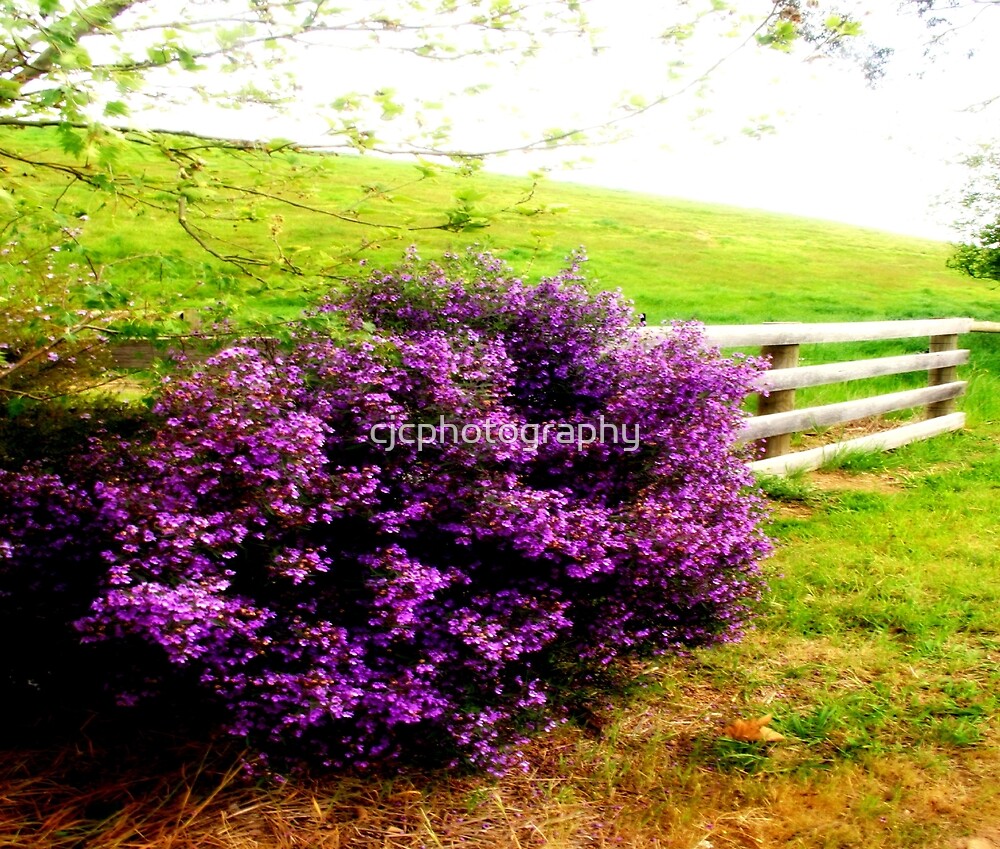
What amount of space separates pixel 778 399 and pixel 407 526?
4739 mm

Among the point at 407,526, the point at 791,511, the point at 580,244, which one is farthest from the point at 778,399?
the point at 407,526

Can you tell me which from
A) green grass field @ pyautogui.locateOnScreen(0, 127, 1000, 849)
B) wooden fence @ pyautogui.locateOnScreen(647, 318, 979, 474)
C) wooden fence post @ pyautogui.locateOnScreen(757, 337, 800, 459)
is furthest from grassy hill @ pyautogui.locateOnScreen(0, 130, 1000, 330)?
wooden fence post @ pyautogui.locateOnScreen(757, 337, 800, 459)

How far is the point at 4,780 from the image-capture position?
2643 mm

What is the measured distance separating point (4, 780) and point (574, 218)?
17.5m

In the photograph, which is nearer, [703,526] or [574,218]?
[703,526]

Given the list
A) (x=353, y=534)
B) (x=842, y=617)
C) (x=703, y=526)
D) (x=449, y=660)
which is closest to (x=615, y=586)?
(x=703, y=526)

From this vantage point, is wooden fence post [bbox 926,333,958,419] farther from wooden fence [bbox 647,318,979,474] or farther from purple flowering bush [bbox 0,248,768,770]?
purple flowering bush [bbox 0,248,768,770]

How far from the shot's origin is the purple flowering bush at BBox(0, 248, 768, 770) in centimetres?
261

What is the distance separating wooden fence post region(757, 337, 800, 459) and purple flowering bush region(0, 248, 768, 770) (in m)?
3.12

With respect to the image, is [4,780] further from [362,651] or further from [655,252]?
[655,252]

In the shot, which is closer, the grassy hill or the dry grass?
the dry grass

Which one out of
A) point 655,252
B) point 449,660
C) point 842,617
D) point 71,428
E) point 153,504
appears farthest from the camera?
point 655,252

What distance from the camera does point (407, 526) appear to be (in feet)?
10.1

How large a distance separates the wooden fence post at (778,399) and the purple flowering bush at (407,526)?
3.12 metres
